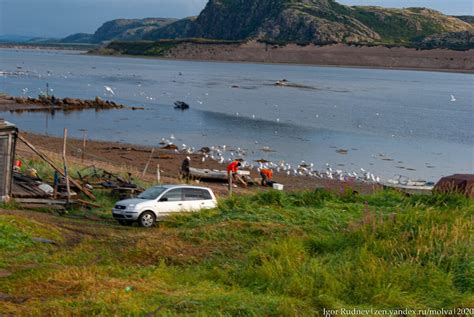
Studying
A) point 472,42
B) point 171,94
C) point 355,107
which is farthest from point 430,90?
point 472,42

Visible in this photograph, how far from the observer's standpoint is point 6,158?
66.4ft

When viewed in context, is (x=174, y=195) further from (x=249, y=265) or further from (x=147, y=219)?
(x=249, y=265)

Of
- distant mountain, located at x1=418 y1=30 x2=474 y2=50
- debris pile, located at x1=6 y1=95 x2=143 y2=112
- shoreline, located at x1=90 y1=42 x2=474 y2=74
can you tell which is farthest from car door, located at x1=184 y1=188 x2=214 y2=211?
distant mountain, located at x1=418 y1=30 x2=474 y2=50

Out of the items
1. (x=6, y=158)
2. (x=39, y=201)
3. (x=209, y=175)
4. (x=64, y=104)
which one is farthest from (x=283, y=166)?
(x=64, y=104)

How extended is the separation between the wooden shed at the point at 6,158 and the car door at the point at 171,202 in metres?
4.59

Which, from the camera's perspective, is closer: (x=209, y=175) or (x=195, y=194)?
(x=195, y=194)

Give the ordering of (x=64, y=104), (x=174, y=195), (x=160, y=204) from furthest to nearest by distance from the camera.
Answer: (x=64, y=104) < (x=174, y=195) < (x=160, y=204)

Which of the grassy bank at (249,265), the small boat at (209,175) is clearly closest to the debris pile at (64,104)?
the small boat at (209,175)

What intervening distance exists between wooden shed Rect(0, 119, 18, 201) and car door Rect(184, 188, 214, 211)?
5.26m

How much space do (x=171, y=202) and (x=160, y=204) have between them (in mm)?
365

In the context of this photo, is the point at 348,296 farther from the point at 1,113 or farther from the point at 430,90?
the point at 430,90

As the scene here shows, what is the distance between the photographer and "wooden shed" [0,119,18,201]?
66.0 feet

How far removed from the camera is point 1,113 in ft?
201

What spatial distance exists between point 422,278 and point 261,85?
103 metres
